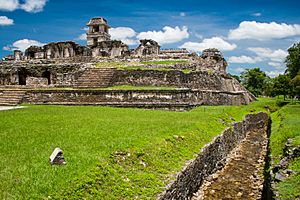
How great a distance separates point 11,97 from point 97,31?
30.9 metres

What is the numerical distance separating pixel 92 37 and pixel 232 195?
41485 millimetres

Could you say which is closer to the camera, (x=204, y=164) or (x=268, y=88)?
(x=204, y=164)

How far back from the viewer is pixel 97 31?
4678 cm

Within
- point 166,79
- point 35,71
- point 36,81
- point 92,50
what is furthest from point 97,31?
point 166,79

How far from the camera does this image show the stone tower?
1801 inches

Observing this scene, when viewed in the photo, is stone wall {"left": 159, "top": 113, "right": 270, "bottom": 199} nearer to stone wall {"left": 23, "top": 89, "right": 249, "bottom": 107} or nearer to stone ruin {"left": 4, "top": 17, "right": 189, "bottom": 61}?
stone wall {"left": 23, "top": 89, "right": 249, "bottom": 107}

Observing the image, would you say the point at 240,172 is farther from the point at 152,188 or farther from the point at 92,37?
the point at 92,37

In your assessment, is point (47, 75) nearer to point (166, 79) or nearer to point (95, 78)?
point (95, 78)

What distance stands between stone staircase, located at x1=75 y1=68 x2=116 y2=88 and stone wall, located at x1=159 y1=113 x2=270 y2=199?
30.6 ft

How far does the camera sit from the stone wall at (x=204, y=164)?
254 inches

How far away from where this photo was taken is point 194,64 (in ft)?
71.3

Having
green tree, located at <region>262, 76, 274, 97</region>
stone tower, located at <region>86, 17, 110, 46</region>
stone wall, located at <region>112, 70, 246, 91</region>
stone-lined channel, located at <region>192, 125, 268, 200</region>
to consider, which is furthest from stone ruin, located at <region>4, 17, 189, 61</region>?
green tree, located at <region>262, 76, 274, 97</region>

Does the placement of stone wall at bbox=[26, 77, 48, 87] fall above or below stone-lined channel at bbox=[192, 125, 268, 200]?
above

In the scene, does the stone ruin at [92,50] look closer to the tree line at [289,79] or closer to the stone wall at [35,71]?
the stone wall at [35,71]
